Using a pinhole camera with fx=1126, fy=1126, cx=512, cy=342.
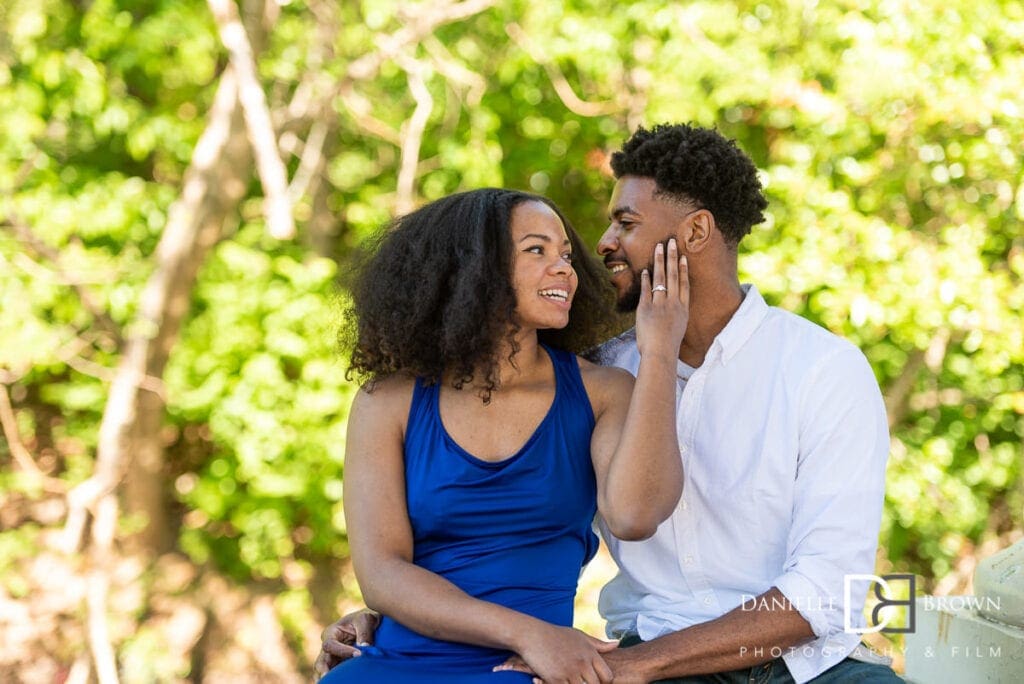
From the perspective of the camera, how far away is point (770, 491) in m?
2.54

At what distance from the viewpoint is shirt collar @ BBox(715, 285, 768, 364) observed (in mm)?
2695

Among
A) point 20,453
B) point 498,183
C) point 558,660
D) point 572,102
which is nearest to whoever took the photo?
point 558,660

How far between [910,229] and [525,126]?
2.38 metres

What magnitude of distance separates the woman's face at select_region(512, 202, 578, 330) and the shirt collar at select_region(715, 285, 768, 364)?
415mm

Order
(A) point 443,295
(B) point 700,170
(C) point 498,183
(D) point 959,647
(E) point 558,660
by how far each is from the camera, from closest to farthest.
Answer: (E) point 558,660
(A) point 443,295
(D) point 959,647
(B) point 700,170
(C) point 498,183

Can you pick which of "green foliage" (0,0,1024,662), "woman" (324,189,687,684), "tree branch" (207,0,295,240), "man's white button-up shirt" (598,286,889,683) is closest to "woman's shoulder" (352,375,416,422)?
"woman" (324,189,687,684)

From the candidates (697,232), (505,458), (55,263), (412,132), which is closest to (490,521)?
(505,458)

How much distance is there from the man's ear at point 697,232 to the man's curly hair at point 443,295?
32 centimetres

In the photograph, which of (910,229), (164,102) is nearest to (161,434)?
(164,102)

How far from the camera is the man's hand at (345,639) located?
8.25ft

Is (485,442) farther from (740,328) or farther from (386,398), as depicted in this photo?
(740,328)

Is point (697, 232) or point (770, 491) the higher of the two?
point (697, 232)

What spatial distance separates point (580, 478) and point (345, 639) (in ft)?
2.17

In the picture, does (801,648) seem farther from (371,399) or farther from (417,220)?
(417,220)
